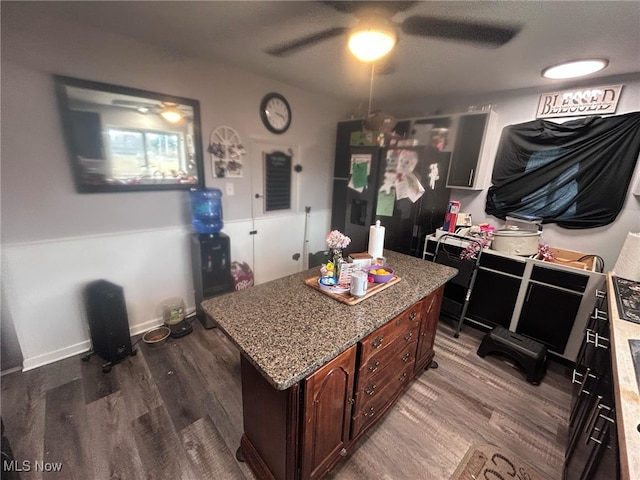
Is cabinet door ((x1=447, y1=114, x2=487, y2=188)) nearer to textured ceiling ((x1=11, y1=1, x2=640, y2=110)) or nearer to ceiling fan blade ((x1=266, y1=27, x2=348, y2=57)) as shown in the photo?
textured ceiling ((x1=11, y1=1, x2=640, y2=110))

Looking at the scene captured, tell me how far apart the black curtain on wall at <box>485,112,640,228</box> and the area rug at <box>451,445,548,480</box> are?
2.01 m

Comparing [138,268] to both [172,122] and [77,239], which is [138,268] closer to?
[77,239]

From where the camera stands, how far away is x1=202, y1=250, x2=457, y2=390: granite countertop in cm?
88

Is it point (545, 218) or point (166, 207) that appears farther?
point (545, 218)

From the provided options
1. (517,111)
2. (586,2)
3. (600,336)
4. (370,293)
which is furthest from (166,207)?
(517,111)

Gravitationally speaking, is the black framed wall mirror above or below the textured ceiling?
below

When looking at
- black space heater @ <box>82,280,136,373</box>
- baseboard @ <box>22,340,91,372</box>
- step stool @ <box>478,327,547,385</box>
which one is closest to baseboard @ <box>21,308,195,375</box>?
baseboard @ <box>22,340,91,372</box>

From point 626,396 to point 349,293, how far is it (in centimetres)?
101

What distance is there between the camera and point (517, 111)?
246 centimetres

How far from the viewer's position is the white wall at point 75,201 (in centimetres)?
158

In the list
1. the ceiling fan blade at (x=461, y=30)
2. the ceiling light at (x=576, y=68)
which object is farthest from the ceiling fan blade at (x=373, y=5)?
the ceiling light at (x=576, y=68)

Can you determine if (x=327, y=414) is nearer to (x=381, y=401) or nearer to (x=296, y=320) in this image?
(x=296, y=320)

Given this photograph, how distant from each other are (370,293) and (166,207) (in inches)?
75.3

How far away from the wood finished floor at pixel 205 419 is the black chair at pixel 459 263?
1.59 ft
